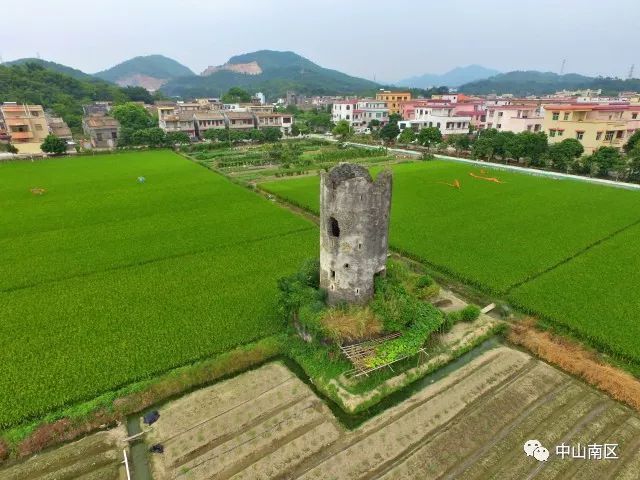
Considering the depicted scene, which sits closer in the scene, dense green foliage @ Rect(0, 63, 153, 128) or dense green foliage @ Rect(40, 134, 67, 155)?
dense green foliage @ Rect(40, 134, 67, 155)

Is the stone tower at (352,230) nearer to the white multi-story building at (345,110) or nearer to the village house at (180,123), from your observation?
the village house at (180,123)

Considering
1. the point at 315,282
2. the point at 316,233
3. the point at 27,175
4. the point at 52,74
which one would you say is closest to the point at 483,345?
the point at 315,282

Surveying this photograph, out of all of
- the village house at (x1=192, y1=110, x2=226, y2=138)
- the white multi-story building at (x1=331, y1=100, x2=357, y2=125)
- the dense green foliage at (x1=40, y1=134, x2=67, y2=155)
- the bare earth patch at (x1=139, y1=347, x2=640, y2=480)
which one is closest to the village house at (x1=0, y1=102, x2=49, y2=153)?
the dense green foliage at (x1=40, y1=134, x2=67, y2=155)

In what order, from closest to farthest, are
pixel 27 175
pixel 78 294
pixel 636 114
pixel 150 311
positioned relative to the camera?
pixel 150 311
pixel 78 294
pixel 27 175
pixel 636 114

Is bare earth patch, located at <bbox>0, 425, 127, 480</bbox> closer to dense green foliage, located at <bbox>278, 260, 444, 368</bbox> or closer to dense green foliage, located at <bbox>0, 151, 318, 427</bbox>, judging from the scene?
dense green foliage, located at <bbox>0, 151, 318, 427</bbox>

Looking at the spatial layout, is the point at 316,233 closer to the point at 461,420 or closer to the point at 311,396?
the point at 311,396

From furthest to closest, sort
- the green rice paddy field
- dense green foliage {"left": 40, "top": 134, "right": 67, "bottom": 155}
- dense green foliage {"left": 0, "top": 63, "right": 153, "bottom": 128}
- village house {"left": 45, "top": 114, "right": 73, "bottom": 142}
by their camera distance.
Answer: dense green foliage {"left": 0, "top": 63, "right": 153, "bottom": 128}
village house {"left": 45, "top": 114, "right": 73, "bottom": 142}
dense green foliage {"left": 40, "top": 134, "right": 67, "bottom": 155}
the green rice paddy field
